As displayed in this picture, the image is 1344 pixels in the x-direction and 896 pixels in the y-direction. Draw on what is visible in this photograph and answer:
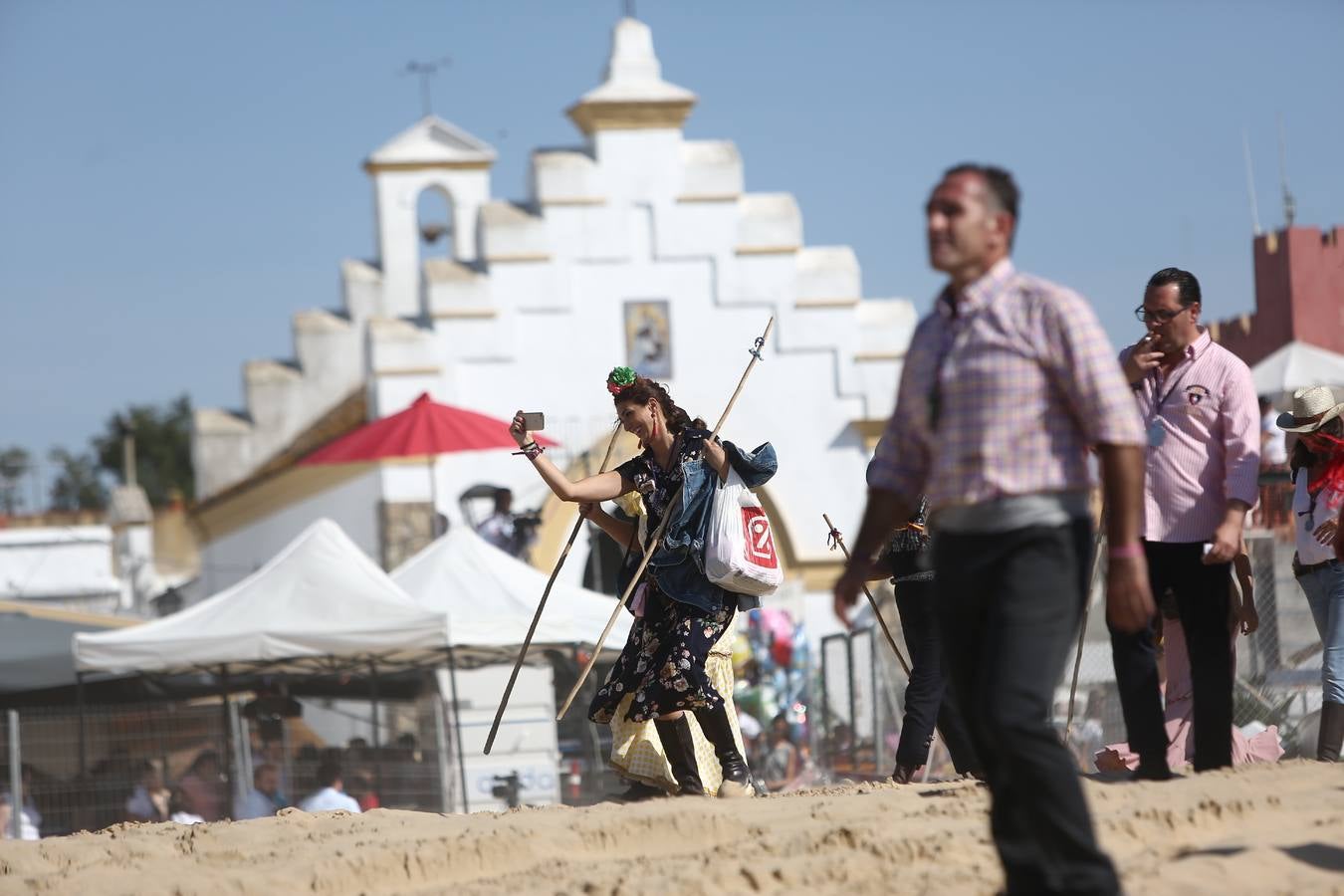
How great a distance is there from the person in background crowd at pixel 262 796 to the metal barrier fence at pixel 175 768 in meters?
0.01

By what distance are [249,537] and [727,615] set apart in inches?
907

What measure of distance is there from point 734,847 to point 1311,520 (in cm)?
375

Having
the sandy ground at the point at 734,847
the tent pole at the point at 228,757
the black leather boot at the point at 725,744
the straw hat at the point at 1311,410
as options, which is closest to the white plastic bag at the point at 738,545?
the black leather boot at the point at 725,744

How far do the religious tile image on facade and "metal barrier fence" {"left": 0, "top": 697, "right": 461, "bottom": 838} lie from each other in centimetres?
1237

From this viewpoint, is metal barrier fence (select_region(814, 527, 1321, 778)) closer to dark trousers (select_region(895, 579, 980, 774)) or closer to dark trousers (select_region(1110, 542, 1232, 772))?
dark trousers (select_region(895, 579, 980, 774))

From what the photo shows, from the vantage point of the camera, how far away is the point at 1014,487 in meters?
5.26

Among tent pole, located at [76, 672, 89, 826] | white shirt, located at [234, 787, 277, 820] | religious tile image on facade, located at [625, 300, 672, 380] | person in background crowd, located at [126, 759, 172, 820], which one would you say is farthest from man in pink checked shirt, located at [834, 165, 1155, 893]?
religious tile image on facade, located at [625, 300, 672, 380]

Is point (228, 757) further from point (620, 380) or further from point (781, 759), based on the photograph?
point (620, 380)

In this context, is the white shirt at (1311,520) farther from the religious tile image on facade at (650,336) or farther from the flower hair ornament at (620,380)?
the religious tile image on facade at (650,336)

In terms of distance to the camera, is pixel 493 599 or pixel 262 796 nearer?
pixel 262 796

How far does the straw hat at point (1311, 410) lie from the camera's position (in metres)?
8.94

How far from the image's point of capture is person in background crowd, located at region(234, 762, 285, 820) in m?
13.7

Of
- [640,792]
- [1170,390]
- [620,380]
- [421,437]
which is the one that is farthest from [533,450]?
[421,437]

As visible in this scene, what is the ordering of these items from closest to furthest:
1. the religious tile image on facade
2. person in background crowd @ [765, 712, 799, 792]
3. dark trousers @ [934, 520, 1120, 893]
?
1. dark trousers @ [934, 520, 1120, 893]
2. person in background crowd @ [765, 712, 799, 792]
3. the religious tile image on facade
